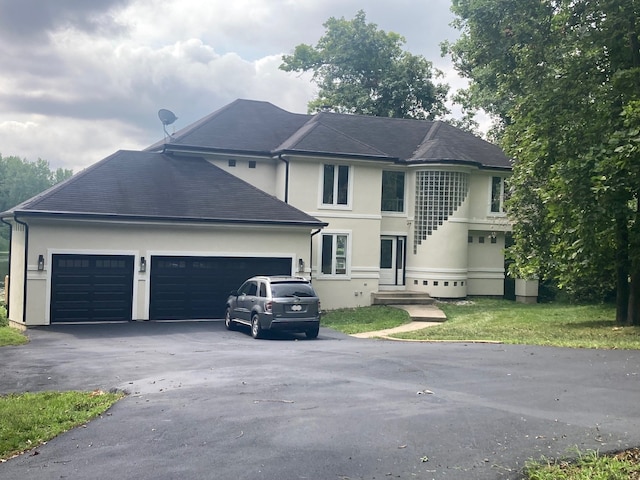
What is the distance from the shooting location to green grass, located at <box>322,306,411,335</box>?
2225 cm

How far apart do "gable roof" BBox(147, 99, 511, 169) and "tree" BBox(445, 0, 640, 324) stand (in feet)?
22.7

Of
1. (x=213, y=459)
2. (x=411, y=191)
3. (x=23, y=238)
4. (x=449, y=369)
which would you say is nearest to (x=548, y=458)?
(x=213, y=459)

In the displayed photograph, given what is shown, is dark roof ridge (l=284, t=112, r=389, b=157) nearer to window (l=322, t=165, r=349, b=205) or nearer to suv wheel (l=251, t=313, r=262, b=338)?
window (l=322, t=165, r=349, b=205)

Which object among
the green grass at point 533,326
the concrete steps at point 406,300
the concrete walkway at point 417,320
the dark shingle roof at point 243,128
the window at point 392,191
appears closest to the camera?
the green grass at point 533,326

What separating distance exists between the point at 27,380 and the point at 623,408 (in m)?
9.60

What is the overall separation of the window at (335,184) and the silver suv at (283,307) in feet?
27.9

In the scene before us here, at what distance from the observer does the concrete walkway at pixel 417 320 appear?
2062 cm

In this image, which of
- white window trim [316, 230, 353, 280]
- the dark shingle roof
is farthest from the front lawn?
the dark shingle roof

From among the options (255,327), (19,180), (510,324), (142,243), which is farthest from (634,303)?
(19,180)

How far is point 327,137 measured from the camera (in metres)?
28.0

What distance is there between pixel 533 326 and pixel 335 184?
33.3ft

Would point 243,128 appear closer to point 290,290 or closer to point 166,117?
point 166,117

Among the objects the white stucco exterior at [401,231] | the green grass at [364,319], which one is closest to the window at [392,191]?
the white stucco exterior at [401,231]

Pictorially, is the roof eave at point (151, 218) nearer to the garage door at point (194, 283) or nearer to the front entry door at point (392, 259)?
the garage door at point (194, 283)
